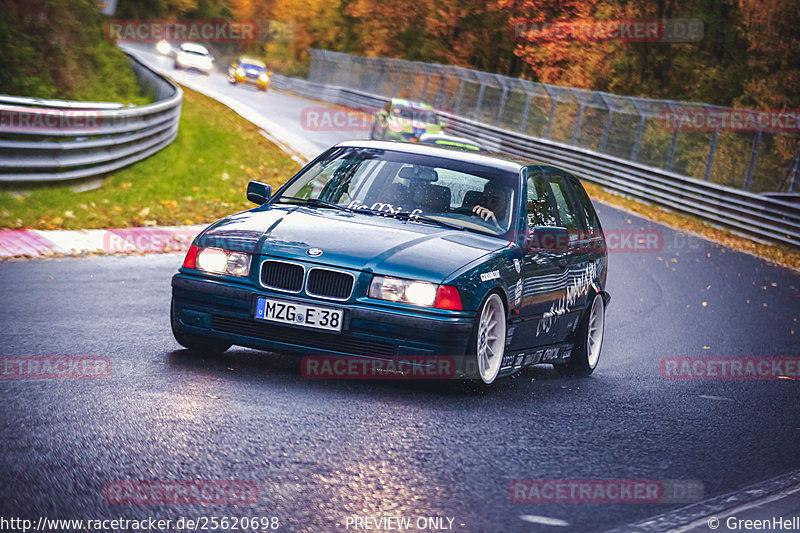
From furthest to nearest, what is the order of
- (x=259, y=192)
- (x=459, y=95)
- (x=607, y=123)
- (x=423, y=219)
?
(x=459, y=95) → (x=607, y=123) → (x=259, y=192) → (x=423, y=219)

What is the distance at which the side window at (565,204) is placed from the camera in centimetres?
855

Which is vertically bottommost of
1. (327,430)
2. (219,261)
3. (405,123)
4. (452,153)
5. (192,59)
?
(192,59)

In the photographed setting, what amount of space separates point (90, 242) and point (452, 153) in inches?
230

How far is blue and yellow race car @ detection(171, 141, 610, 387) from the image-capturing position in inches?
255

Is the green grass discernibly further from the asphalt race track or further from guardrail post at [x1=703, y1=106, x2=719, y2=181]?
guardrail post at [x1=703, y1=106, x2=719, y2=181]

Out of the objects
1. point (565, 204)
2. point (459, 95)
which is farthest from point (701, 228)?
point (459, 95)

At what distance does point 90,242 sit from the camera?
41.1 ft

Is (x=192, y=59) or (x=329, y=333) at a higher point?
(x=329, y=333)

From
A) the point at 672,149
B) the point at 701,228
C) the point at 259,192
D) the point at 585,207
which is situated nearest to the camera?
the point at 259,192

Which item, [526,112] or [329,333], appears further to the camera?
[526,112]

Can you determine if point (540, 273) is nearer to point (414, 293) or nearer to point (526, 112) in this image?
point (414, 293)

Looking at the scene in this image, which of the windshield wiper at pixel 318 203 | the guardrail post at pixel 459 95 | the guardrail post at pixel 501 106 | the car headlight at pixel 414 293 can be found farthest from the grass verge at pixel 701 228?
the car headlight at pixel 414 293

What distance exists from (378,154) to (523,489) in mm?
3544

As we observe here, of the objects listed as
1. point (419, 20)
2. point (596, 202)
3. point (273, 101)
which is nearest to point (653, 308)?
point (596, 202)
